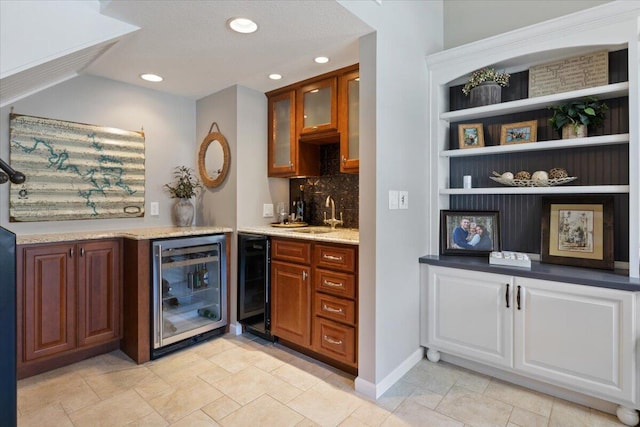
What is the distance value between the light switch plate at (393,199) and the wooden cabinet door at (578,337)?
88 centimetres

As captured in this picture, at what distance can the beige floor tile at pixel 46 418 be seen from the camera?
178cm

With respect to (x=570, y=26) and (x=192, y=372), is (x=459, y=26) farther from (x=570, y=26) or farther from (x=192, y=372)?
(x=192, y=372)

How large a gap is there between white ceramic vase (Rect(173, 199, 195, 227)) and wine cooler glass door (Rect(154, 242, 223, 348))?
0.46 m

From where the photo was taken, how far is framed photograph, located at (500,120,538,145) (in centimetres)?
226

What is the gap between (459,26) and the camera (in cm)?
269

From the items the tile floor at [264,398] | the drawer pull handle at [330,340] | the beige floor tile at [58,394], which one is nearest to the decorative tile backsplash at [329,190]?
the drawer pull handle at [330,340]

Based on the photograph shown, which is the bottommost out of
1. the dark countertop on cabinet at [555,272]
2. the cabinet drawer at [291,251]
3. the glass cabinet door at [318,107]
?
the dark countertop on cabinet at [555,272]

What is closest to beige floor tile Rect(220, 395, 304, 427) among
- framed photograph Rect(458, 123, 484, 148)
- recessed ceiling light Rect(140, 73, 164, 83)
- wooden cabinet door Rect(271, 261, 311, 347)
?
wooden cabinet door Rect(271, 261, 311, 347)

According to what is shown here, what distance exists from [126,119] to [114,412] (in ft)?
7.53

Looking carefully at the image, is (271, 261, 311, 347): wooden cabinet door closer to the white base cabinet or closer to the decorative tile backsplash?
the decorative tile backsplash

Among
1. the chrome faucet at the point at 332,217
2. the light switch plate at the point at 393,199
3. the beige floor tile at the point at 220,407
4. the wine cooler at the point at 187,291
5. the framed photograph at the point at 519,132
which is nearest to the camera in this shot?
the beige floor tile at the point at 220,407

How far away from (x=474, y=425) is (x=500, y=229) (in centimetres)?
132

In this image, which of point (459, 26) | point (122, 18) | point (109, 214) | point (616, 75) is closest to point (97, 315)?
point (109, 214)

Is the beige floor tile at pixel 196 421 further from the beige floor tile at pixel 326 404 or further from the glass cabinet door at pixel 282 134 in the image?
the glass cabinet door at pixel 282 134
